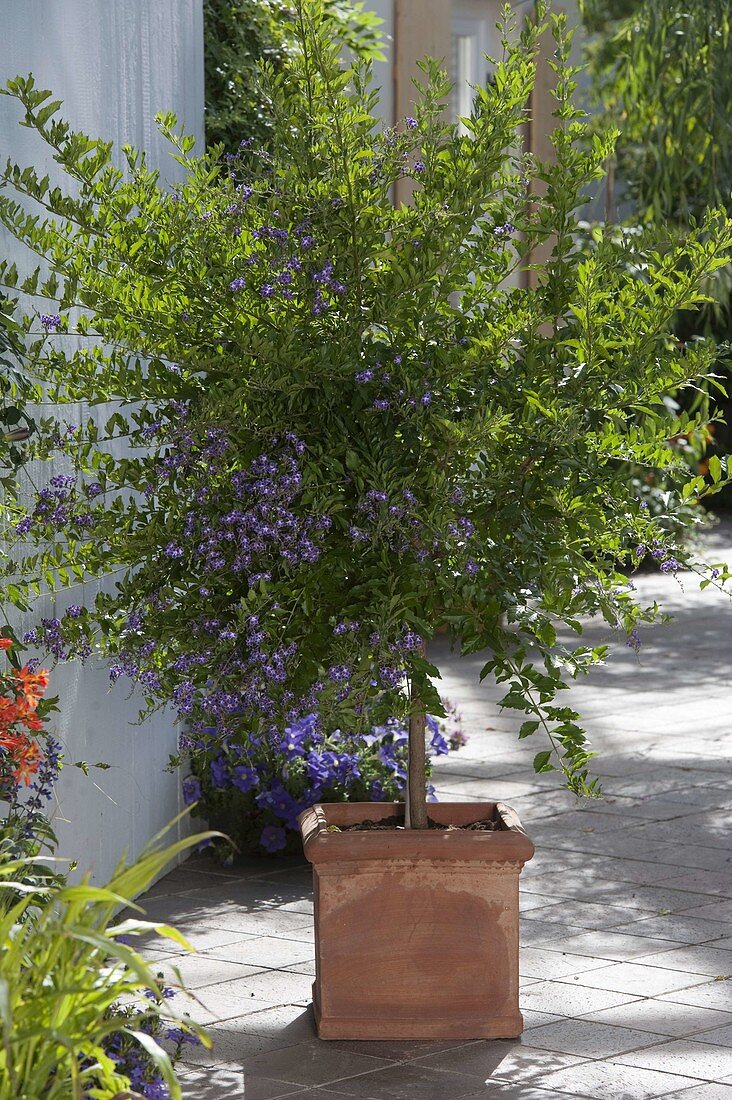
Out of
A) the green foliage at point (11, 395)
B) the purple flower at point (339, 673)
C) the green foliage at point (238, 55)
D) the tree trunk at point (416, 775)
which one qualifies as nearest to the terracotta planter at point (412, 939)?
the tree trunk at point (416, 775)

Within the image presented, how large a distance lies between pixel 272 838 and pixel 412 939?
158 centimetres

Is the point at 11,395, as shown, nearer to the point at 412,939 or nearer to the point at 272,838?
the point at 412,939

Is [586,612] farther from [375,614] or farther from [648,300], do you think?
[648,300]

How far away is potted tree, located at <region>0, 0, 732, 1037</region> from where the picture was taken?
356 centimetres

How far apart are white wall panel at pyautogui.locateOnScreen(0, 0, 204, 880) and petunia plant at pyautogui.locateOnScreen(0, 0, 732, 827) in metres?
0.48

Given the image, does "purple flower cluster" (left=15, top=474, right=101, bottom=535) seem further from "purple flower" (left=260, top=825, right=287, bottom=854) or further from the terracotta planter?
"purple flower" (left=260, top=825, right=287, bottom=854)

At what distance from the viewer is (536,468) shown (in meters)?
3.67

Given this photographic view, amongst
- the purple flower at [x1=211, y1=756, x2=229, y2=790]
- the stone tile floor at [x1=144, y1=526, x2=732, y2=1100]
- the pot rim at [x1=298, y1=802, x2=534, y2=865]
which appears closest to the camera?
the stone tile floor at [x1=144, y1=526, x2=732, y2=1100]

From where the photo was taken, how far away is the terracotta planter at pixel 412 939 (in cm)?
389

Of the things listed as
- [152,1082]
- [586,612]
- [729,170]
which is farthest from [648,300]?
[729,170]

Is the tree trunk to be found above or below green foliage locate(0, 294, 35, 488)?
below

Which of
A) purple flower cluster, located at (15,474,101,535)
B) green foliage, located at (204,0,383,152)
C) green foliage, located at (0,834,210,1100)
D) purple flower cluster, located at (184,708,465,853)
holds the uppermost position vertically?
green foliage, located at (204,0,383,152)

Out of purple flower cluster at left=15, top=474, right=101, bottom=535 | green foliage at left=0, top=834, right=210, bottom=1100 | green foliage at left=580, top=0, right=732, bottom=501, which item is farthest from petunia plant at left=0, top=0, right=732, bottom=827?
green foliage at left=580, top=0, right=732, bottom=501

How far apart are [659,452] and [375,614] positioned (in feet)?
2.46
